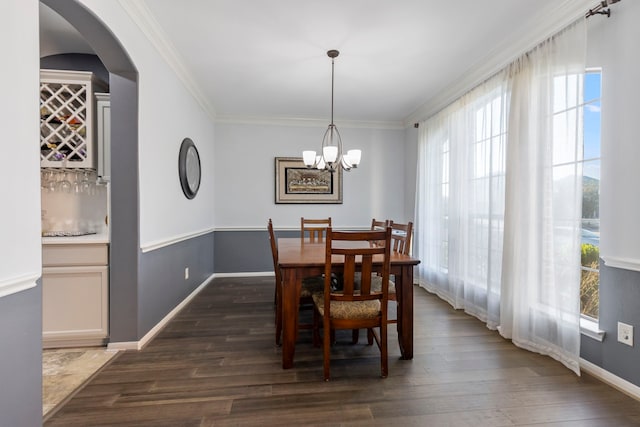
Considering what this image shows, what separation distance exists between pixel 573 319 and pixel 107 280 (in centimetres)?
346

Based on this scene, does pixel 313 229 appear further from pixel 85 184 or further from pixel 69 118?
pixel 69 118

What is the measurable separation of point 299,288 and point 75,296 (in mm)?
1775

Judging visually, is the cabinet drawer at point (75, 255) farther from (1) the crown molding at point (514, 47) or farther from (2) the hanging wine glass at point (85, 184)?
(1) the crown molding at point (514, 47)

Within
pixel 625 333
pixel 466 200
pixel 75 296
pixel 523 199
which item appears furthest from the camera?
pixel 466 200

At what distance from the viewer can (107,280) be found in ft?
7.64

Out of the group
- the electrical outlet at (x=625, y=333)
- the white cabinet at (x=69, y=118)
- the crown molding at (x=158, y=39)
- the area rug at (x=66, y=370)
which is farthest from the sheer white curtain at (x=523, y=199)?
the white cabinet at (x=69, y=118)

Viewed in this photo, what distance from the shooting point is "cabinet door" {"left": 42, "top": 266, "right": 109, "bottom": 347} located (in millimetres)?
2301

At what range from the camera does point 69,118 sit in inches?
98.5

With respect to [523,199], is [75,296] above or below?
below

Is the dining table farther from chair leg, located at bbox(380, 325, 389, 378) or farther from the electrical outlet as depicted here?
the electrical outlet

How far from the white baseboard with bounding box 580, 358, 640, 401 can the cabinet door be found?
11.6 ft

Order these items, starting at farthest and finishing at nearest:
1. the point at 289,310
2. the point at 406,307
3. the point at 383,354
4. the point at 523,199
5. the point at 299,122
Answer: the point at 299,122 < the point at 523,199 < the point at 406,307 < the point at 289,310 < the point at 383,354

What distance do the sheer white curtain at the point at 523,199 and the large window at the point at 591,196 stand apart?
2.5 inches

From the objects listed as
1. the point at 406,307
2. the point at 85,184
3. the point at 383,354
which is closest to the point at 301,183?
the point at 85,184
